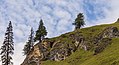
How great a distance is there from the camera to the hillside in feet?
378

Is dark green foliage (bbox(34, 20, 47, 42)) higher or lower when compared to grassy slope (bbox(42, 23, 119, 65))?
higher

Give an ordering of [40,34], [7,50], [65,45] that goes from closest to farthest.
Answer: [7,50] < [65,45] < [40,34]

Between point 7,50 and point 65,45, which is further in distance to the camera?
point 65,45

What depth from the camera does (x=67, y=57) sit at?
130 m

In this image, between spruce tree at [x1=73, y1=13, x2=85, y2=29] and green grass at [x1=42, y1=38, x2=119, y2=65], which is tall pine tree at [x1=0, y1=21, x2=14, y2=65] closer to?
green grass at [x1=42, y1=38, x2=119, y2=65]

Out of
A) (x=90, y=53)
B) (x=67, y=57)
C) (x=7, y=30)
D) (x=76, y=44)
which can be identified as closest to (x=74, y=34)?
(x=76, y=44)

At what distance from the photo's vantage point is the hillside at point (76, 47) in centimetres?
11506

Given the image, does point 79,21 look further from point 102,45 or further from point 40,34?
point 102,45

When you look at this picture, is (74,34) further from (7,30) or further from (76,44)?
(7,30)

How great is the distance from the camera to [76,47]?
13588cm

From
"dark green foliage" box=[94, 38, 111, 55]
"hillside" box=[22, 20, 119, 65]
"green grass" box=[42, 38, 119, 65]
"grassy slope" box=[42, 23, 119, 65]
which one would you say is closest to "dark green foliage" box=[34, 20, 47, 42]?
"hillside" box=[22, 20, 119, 65]

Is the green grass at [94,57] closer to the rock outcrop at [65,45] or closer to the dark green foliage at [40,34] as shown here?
the rock outcrop at [65,45]

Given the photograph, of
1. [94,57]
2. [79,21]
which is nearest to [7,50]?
[94,57]

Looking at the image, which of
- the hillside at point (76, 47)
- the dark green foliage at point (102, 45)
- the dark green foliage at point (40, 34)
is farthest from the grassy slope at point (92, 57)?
the dark green foliage at point (40, 34)
